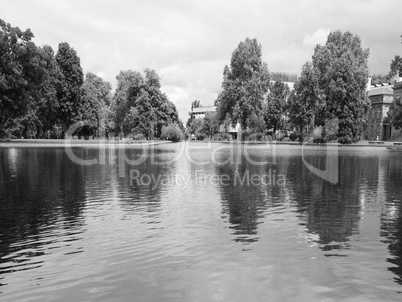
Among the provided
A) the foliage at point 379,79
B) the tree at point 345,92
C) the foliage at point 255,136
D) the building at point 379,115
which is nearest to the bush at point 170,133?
the foliage at point 255,136

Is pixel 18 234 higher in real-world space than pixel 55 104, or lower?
lower

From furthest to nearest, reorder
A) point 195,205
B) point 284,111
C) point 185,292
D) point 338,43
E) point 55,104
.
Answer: point 284,111 < point 338,43 < point 55,104 < point 195,205 < point 185,292

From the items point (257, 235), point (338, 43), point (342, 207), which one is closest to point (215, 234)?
point (257, 235)

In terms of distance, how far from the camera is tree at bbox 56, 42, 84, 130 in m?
76.6

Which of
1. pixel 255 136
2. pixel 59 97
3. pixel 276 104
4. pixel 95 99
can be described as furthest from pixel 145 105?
pixel 276 104

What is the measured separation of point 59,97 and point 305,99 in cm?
5424

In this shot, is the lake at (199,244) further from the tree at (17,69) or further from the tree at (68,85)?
the tree at (68,85)

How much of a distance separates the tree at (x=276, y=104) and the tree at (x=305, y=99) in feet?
51.9

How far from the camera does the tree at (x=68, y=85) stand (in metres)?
76.6

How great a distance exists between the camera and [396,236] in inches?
415

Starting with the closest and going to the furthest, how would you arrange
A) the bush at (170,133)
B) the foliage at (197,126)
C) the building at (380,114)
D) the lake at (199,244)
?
the lake at (199,244) → the bush at (170,133) → the building at (380,114) → the foliage at (197,126)

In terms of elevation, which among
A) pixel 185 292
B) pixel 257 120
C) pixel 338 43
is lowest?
pixel 185 292

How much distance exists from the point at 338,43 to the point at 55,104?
62861 mm

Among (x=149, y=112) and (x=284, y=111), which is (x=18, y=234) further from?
(x=284, y=111)
